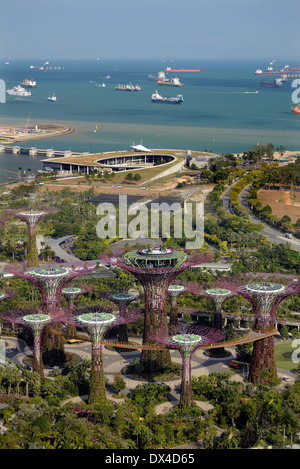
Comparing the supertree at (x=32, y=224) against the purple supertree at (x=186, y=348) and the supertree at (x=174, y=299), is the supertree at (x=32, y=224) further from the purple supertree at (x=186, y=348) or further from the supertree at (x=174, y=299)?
the purple supertree at (x=186, y=348)

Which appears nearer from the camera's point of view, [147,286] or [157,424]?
[157,424]

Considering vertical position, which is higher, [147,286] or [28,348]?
[147,286]

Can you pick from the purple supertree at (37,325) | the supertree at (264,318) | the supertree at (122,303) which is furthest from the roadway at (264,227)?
the purple supertree at (37,325)

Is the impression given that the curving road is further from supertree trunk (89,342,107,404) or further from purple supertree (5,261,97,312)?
supertree trunk (89,342,107,404)

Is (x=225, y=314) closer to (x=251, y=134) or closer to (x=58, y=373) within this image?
(x=58, y=373)

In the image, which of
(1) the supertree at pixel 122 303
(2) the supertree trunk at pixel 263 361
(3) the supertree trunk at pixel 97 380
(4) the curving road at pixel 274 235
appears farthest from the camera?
(4) the curving road at pixel 274 235

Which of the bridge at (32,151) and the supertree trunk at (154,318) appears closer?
the supertree trunk at (154,318)
